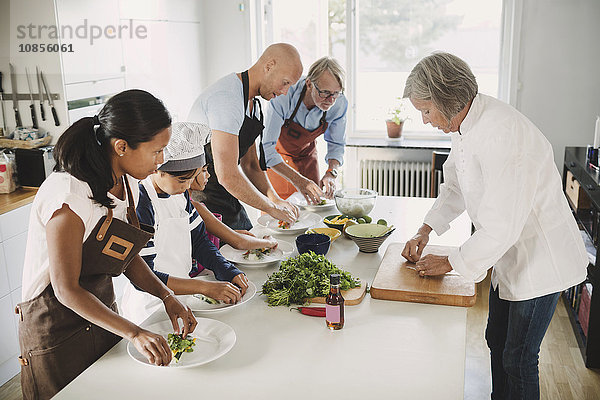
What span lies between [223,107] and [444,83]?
1094mm

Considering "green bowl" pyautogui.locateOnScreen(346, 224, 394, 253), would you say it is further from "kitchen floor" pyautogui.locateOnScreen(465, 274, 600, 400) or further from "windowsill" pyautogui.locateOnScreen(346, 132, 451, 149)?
"windowsill" pyautogui.locateOnScreen(346, 132, 451, 149)

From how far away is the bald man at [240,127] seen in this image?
2439 millimetres

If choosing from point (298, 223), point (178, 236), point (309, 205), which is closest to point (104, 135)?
point (178, 236)

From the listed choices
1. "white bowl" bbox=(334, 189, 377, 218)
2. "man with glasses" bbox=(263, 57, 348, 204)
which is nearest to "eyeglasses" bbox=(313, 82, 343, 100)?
"man with glasses" bbox=(263, 57, 348, 204)

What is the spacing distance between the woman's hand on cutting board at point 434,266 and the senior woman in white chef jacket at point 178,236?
0.59 meters

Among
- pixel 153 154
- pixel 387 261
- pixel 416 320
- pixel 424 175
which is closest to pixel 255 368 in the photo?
pixel 416 320

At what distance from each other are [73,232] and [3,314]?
1.79 metres

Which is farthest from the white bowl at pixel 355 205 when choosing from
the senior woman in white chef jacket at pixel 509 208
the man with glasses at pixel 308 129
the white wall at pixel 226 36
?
the white wall at pixel 226 36

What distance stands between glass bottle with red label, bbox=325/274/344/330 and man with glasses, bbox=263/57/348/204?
4.13 ft

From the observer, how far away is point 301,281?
1826 millimetres

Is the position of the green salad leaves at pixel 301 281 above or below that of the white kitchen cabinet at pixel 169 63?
below

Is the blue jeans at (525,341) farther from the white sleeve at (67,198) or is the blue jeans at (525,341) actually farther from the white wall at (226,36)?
the white wall at (226,36)

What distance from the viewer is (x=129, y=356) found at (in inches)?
60.4

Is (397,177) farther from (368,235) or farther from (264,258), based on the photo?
(264,258)
